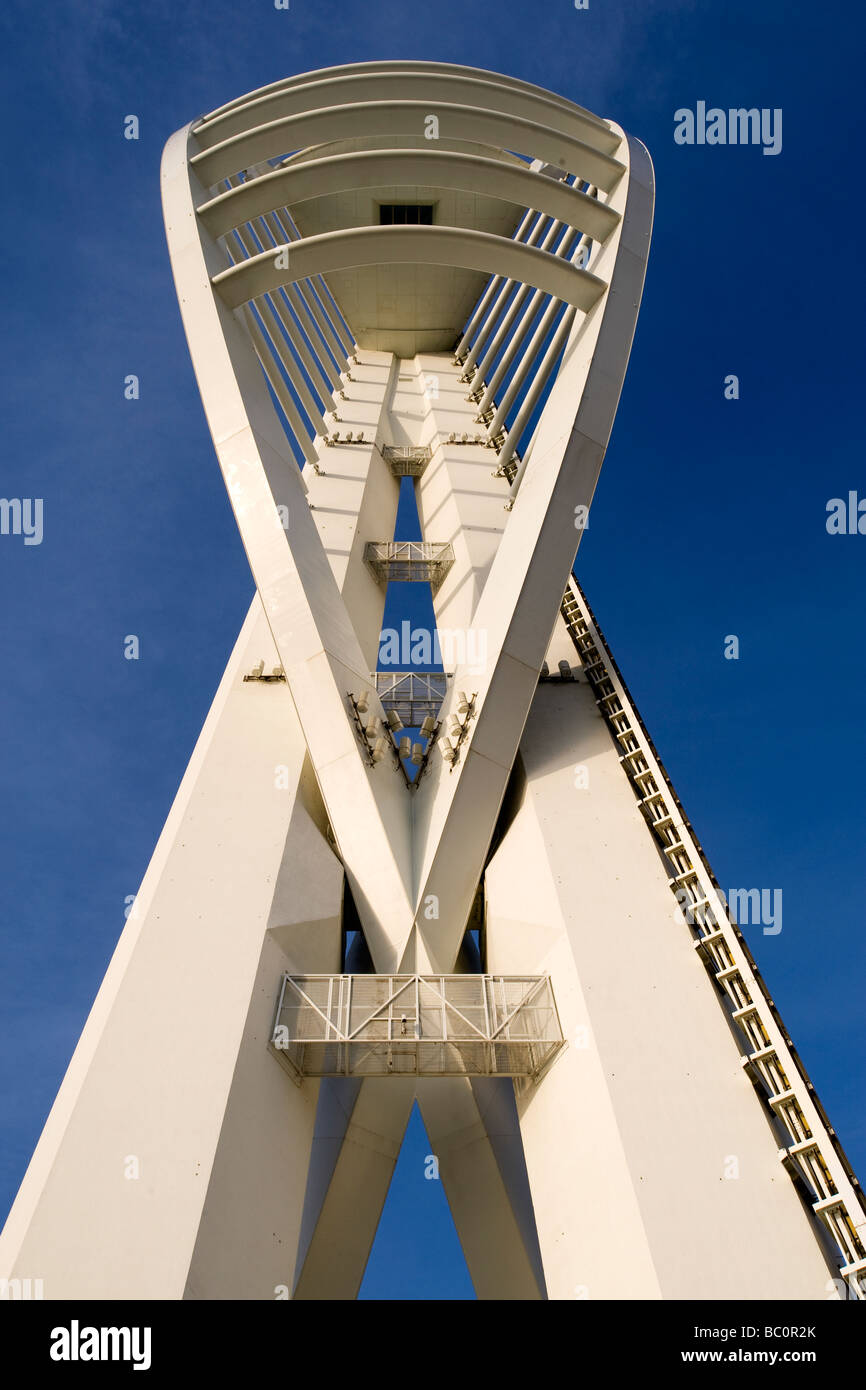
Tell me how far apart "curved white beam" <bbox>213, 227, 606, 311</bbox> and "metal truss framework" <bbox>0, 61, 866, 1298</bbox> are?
0.05m

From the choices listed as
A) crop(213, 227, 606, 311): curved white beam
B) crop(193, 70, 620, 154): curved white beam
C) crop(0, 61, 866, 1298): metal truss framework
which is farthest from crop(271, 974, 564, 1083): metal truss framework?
crop(193, 70, 620, 154): curved white beam

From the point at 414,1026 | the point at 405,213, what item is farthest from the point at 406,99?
the point at 414,1026

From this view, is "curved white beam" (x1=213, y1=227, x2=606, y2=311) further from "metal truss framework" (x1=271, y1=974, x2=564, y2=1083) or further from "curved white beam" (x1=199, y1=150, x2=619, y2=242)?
"metal truss framework" (x1=271, y1=974, x2=564, y2=1083)

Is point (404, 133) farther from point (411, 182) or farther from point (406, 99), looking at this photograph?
point (406, 99)

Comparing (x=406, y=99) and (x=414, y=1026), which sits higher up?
(x=406, y=99)

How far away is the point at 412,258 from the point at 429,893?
26.9ft

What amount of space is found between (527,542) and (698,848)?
422 cm

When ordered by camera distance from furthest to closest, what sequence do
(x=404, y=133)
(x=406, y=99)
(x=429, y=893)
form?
(x=406, y=99) → (x=404, y=133) → (x=429, y=893)

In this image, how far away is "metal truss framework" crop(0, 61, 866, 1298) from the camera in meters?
8.69

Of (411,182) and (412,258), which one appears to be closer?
(412,258)

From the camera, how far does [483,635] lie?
12.8 metres

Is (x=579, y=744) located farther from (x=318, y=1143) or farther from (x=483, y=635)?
(x=318, y=1143)

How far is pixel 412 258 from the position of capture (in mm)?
13359

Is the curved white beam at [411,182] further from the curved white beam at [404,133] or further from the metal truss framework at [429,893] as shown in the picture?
the curved white beam at [404,133]
